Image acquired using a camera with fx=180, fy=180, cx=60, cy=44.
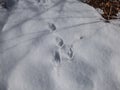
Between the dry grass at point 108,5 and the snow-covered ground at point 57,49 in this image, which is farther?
the dry grass at point 108,5

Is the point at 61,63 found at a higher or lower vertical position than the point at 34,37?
lower

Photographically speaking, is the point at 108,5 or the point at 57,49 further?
the point at 108,5

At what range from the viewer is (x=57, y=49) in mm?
2104

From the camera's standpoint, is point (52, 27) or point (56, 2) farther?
point (56, 2)

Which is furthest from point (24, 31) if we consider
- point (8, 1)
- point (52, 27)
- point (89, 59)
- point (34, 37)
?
point (89, 59)

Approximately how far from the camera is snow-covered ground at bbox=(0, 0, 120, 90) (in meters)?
1.87

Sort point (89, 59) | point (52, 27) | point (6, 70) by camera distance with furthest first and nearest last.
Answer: point (52, 27) < point (89, 59) < point (6, 70)

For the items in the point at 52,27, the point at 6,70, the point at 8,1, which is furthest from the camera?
the point at 8,1

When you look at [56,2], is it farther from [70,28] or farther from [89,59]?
[89,59]

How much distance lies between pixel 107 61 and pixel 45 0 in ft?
4.14

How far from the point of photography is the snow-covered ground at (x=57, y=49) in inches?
73.7

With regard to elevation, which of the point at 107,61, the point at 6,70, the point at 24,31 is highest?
the point at 24,31

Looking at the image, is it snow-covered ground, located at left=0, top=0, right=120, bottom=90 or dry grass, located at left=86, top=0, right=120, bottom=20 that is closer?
snow-covered ground, located at left=0, top=0, right=120, bottom=90

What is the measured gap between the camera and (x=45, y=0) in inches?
→ 103
